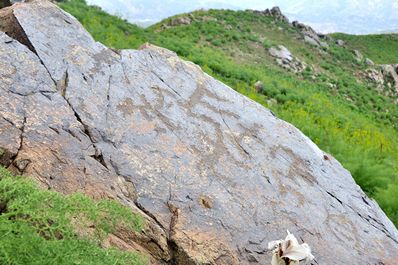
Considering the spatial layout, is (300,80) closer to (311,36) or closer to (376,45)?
(311,36)

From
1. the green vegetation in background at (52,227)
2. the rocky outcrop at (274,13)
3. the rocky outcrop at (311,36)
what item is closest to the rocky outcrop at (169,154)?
the green vegetation in background at (52,227)

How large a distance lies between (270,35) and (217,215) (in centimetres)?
2234

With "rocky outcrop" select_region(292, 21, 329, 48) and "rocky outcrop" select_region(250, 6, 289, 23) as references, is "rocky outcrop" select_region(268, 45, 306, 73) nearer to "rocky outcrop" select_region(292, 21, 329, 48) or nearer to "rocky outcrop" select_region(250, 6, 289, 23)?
"rocky outcrop" select_region(292, 21, 329, 48)

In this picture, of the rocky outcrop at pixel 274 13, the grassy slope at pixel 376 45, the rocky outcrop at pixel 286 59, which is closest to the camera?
the rocky outcrop at pixel 286 59

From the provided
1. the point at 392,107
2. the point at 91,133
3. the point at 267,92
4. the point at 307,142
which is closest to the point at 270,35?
the point at 392,107

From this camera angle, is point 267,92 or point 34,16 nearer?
point 34,16

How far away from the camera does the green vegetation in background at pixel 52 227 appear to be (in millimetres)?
1980

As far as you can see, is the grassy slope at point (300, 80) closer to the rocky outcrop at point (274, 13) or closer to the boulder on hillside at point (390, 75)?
the rocky outcrop at point (274, 13)

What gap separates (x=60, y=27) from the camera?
528 cm

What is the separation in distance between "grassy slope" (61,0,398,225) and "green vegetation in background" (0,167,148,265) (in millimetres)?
5668

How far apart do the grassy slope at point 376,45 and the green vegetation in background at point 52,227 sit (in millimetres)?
29759

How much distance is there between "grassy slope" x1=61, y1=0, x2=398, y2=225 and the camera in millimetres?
9031

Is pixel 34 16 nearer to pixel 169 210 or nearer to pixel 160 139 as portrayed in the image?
pixel 160 139

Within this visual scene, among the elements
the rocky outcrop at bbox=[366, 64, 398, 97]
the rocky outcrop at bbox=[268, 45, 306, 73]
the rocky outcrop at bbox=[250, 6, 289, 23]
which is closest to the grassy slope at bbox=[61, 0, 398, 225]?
the rocky outcrop at bbox=[268, 45, 306, 73]
